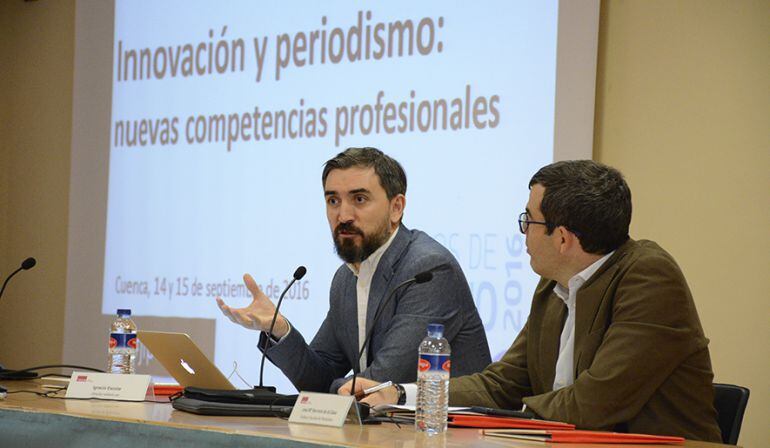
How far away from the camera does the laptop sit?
2.57 metres

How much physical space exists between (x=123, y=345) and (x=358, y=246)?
2.61ft

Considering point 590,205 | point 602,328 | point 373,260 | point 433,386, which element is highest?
point 590,205

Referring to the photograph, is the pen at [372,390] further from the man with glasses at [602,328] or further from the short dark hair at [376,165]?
the short dark hair at [376,165]

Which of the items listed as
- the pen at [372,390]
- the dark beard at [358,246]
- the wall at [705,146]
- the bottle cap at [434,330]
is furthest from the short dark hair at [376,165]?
the wall at [705,146]

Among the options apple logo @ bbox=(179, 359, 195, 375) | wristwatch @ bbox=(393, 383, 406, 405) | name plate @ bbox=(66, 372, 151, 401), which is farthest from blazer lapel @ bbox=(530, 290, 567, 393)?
name plate @ bbox=(66, 372, 151, 401)

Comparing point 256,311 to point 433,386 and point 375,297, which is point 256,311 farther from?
point 433,386

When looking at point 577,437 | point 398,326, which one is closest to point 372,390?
point 398,326

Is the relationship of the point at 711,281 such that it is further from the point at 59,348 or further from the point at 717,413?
the point at 59,348

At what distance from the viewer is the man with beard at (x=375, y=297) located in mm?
3018

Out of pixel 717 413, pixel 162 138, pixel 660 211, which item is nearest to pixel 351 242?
pixel 717 413

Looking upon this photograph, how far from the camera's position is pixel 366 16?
482 centimetres

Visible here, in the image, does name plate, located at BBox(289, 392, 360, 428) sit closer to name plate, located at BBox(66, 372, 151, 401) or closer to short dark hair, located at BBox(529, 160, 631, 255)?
name plate, located at BBox(66, 372, 151, 401)

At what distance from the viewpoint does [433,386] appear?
214 cm

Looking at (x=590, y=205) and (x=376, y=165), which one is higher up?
(x=376, y=165)
